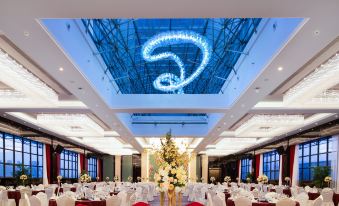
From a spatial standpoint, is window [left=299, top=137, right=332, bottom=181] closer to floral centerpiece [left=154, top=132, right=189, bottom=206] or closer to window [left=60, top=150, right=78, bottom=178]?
floral centerpiece [left=154, top=132, right=189, bottom=206]

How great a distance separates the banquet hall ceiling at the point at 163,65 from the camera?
4.97 metres

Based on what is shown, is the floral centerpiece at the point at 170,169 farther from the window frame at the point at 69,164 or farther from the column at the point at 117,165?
the column at the point at 117,165

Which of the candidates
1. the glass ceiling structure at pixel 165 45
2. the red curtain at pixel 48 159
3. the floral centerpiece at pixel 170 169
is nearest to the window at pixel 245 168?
the red curtain at pixel 48 159

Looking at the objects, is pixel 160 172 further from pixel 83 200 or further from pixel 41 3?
pixel 83 200

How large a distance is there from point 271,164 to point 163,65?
18738mm

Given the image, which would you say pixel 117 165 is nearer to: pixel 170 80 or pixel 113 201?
pixel 113 201

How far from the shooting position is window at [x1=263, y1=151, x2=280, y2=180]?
27131mm

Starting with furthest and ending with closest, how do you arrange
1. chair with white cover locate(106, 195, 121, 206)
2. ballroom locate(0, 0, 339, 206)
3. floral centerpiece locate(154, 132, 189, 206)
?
chair with white cover locate(106, 195, 121, 206) < ballroom locate(0, 0, 339, 206) < floral centerpiece locate(154, 132, 189, 206)

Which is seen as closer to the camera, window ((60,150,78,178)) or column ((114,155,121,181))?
window ((60,150,78,178))

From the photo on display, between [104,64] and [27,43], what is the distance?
14.9 ft

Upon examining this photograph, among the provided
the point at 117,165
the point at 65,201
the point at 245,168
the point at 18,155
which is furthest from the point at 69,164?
the point at 65,201

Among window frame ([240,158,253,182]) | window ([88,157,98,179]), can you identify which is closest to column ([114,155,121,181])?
window ([88,157,98,179])

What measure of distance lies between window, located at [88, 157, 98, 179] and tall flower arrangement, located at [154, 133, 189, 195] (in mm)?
31529

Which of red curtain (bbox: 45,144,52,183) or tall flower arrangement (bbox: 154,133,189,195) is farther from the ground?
tall flower arrangement (bbox: 154,133,189,195)
